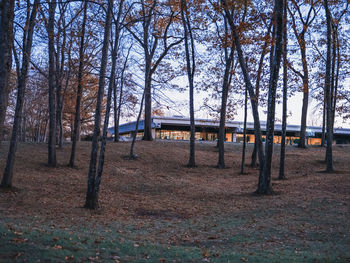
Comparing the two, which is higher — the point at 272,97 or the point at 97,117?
the point at 272,97

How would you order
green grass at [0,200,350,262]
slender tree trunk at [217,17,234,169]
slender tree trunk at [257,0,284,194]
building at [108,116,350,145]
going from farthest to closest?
building at [108,116,350,145]
slender tree trunk at [217,17,234,169]
slender tree trunk at [257,0,284,194]
green grass at [0,200,350,262]

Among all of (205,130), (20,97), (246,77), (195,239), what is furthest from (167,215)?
(205,130)

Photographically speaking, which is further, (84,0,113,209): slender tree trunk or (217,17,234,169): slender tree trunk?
(217,17,234,169): slender tree trunk

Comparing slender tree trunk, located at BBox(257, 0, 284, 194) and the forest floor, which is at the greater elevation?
slender tree trunk, located at BBox(257, 0, 284, 194)

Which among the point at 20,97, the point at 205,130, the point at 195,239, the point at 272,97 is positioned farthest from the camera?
the point at 205,130

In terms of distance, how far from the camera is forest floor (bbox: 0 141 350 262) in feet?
19.6

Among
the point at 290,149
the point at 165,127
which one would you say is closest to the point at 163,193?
the point at 290,149

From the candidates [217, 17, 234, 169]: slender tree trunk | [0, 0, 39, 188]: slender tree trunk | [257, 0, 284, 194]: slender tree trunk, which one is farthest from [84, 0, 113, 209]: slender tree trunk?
[217, 17, 234, 169]: slender tree trunk

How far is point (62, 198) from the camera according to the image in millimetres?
12273

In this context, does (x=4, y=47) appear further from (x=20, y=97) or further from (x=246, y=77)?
(x=246, y=77)

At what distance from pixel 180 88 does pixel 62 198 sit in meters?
10.4

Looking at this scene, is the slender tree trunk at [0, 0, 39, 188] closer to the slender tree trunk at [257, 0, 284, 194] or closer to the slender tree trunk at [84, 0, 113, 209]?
the slender tree trunk at [84, 0, 113, 209]

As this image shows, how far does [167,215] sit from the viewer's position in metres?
11.3

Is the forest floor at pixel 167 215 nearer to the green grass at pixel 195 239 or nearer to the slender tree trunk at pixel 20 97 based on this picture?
the green grass at pixel 195 239
